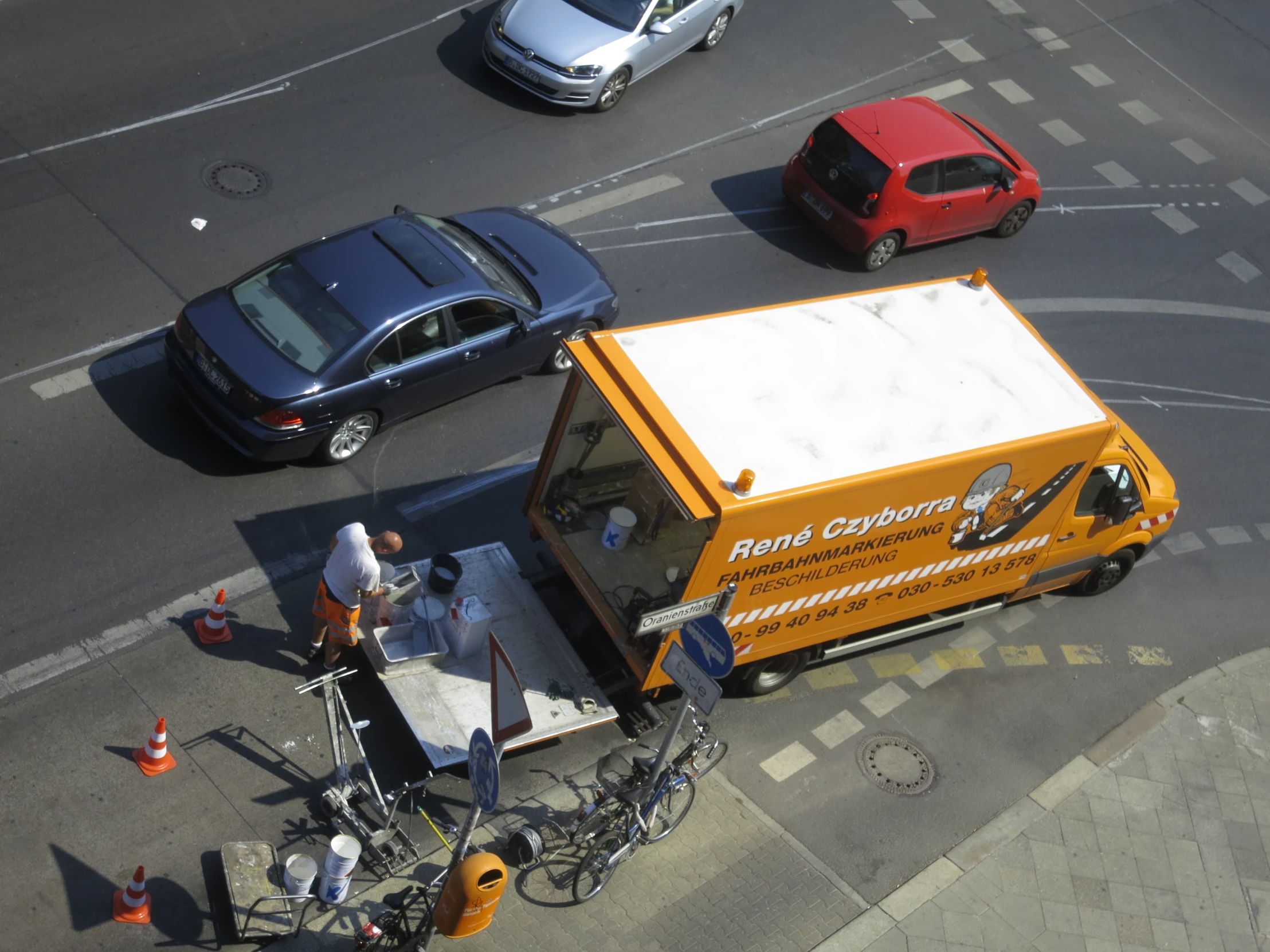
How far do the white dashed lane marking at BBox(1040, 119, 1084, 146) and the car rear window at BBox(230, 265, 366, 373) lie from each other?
13011mm

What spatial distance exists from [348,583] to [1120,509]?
6.82 meters

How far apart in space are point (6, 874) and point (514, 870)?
3.30 meters

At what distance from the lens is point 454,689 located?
8914mm

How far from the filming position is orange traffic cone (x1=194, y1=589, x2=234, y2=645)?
9352 millimetres

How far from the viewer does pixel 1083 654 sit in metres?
11.7

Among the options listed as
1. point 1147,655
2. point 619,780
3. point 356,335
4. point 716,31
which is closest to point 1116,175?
point 716,31

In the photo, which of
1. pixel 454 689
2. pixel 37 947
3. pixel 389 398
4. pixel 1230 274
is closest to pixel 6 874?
pixel 37 947

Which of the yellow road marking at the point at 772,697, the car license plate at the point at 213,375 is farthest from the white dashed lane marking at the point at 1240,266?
the car license plate at the point at 213,375

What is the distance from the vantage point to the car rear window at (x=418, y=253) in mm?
11250

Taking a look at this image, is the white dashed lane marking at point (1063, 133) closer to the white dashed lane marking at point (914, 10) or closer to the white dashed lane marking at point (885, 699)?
the white dashed lane marking at point (914, 10)

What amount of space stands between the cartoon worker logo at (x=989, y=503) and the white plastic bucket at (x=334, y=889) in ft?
17.3

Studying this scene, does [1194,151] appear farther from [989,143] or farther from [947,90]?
[989,143]

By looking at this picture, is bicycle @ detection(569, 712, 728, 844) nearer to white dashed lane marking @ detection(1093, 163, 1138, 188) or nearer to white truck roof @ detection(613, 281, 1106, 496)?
white truck roof @ detection(613, 281, 1106, 496)

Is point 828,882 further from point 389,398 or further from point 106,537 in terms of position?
point 106,537
